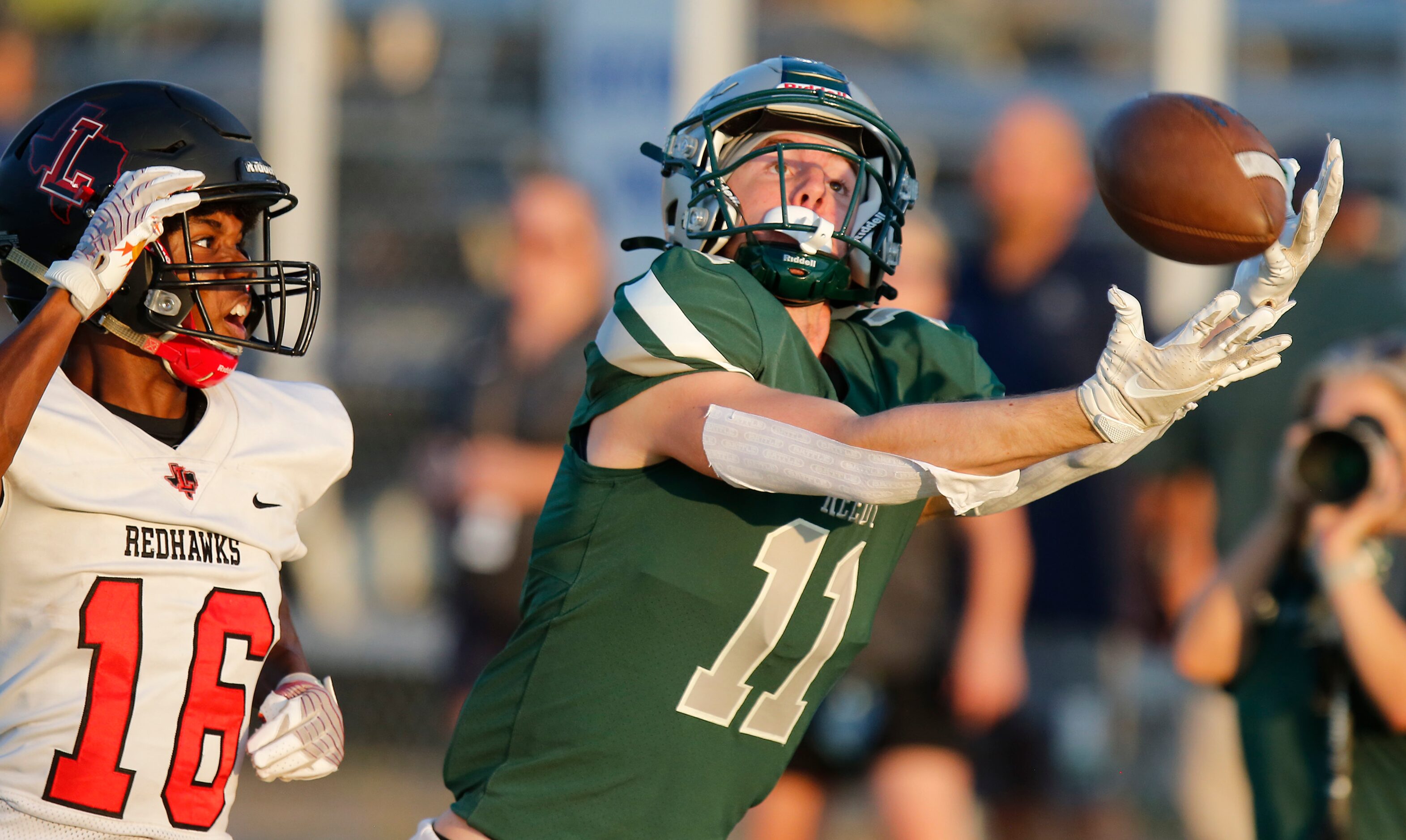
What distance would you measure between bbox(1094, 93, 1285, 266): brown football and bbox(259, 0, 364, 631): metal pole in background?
199 inches

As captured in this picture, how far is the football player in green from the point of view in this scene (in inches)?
86.4

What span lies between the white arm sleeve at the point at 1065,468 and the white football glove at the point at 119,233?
1250 millimetres

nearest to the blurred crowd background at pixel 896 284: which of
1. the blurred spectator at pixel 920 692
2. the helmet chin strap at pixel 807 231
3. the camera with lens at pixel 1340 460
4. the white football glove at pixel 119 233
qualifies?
the blurred spectator at pixel 920 692

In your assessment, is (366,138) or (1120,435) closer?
(1120,435)

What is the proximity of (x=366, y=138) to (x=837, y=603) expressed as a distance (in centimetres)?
585

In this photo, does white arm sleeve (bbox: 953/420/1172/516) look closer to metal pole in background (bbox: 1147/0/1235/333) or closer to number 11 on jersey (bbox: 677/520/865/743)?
number 11 on jersey (bbox: 677/520/865/743)

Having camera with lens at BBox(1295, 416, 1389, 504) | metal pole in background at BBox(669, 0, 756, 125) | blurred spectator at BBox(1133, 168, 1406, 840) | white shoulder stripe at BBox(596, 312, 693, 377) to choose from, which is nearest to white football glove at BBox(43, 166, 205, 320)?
white shoulder stripe at BBox(596, 312, 693, 377)

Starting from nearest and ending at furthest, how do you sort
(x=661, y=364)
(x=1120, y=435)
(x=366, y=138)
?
(x=1120, y=435), (x=661, y=364), (x=366, y=138)

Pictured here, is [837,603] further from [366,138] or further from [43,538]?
[366,138]

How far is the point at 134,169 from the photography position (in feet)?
8.57

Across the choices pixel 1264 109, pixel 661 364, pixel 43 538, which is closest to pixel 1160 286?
pixel 1264 109

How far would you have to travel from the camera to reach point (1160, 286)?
641cm

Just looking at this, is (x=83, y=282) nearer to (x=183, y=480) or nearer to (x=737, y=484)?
(x=183, y=480)

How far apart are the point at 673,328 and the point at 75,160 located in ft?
3.47
